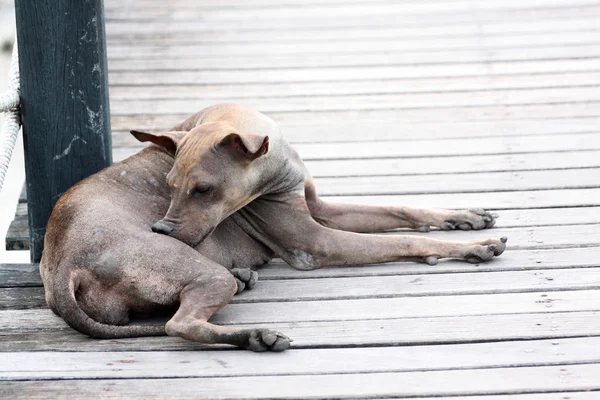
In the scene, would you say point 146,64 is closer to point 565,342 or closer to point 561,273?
point 561,273

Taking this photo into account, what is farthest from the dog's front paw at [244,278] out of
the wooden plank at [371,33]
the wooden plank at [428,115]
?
the wooden plank at [371,33]

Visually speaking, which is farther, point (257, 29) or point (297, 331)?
point (257, 29)

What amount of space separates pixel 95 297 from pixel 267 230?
1017 millimetres

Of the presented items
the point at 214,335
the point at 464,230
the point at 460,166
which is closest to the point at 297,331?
the point at 214,335

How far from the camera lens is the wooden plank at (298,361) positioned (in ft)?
11.7

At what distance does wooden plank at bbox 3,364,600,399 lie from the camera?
340 centimetres

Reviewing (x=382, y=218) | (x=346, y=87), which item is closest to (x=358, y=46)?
(x=346, y=87)

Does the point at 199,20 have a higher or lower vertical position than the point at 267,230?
higher

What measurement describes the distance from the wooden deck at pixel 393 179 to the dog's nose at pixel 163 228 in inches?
16.1

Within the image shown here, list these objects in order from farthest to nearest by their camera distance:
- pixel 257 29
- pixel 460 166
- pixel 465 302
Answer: pixel 257 29, pixel 460 166, pixel 465 302

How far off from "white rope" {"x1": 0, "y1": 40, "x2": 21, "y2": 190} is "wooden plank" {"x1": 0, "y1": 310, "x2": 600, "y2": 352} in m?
0.86

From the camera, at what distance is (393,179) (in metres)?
5.65

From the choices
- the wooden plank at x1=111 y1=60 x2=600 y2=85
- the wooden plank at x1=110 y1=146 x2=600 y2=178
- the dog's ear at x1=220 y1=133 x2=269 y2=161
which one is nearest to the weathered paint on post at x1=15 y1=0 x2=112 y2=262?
the dog's ear at x1=220 y1=133 x2=269 y2=161

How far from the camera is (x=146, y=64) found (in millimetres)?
7328
